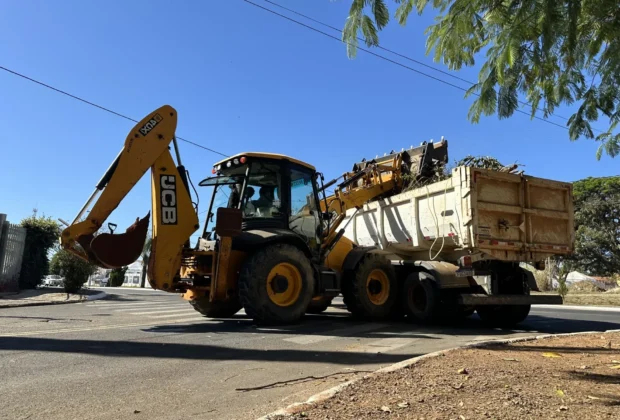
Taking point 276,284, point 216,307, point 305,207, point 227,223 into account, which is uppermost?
point 305,207

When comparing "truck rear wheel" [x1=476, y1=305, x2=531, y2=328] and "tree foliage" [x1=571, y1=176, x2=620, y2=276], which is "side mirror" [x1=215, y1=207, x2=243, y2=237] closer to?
"truck rear wheel" [x1=476, y1=305, x2=531, y2=328]

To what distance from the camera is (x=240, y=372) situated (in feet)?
15.9

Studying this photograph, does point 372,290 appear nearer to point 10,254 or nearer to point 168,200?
point 168,200

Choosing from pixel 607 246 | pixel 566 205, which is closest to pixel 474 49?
pixel 566 205

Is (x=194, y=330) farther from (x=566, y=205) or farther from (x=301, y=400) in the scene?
(x=566, y=205)

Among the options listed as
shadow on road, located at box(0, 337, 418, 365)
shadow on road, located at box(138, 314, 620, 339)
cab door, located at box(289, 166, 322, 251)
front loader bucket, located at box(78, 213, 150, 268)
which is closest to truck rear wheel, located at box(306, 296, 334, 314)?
shadow on road, located at box(138, 314, 620, 339)

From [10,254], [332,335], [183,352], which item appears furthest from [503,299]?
[10,254]

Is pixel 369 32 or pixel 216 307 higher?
pixel 369 32

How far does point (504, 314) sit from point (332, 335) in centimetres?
437

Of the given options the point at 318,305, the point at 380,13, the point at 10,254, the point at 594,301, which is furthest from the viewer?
the point at 594,301

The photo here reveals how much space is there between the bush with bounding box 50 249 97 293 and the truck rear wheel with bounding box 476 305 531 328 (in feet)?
47.3

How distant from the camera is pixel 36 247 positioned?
1866cm

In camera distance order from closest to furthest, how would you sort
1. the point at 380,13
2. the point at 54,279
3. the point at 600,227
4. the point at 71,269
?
the point at 380,13, the point at 71,269, the point at 54,279, the point at 600,227

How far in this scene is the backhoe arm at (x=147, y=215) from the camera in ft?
24.6
